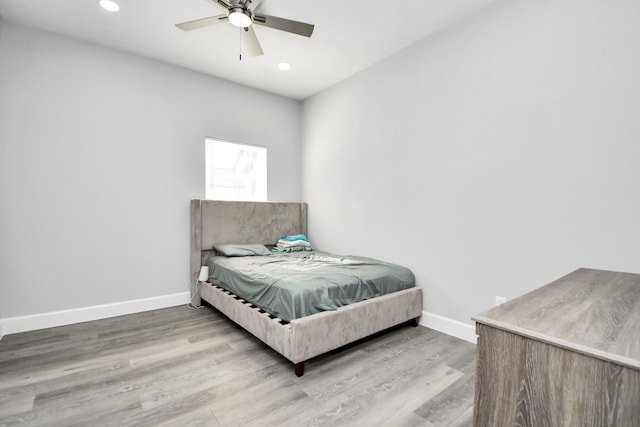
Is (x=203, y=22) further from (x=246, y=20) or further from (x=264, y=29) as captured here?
(x=264, y=29)

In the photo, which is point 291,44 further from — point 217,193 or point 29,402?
point 29,402

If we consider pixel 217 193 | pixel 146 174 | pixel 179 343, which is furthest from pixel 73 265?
pixel 217 193

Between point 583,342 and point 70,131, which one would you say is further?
point 70,131

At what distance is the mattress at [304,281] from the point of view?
2201 mm

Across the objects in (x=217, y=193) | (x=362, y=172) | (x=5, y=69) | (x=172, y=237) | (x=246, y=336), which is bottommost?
(x=246, y=336)

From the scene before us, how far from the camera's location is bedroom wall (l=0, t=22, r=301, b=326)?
2727mm

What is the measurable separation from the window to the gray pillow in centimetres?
75

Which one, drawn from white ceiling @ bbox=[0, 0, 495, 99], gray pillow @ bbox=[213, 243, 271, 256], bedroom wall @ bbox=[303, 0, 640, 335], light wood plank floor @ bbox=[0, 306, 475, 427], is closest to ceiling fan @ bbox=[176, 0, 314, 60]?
white ceiling @ bbox=[0, 0, 495, 99]

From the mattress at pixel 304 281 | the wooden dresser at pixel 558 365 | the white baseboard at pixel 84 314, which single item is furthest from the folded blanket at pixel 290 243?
the wooden dresser at pixel 558 365

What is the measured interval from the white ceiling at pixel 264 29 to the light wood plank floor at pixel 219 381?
291 centimetres

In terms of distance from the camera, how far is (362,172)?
3625 mm

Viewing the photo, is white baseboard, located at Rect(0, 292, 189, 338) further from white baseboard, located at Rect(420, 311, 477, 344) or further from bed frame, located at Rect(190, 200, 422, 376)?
white baseboard, located at Rect(420, 311, 477, 344)

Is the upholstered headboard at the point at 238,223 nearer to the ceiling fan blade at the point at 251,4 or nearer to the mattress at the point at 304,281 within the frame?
the mattress at the point at 304,281

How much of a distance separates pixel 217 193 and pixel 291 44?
2084mm
